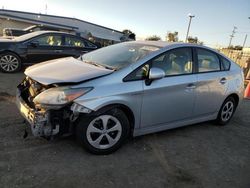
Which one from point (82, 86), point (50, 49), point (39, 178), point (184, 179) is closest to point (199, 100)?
point (184, 179)

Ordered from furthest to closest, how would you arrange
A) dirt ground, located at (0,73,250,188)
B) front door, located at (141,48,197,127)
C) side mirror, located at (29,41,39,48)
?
side mirror, located at (29,41,39,48), front door, located at (141,48,197,127), dirt ground, located at (0,73,250,188)

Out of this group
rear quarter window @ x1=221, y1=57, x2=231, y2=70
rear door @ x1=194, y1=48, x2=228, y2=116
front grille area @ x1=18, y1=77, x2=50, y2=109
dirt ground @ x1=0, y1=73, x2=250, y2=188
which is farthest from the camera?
rear quarter window @ x1=221, y1=57, x2=231, y2=70

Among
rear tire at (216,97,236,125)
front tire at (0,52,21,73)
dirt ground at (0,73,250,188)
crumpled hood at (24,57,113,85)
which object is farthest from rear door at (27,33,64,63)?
rear tire at (216,97,236,125)

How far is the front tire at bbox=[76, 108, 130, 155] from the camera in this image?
3.81 metres

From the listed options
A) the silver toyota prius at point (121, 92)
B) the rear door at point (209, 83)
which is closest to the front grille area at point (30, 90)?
the silver toyota prius at point (121, 92)

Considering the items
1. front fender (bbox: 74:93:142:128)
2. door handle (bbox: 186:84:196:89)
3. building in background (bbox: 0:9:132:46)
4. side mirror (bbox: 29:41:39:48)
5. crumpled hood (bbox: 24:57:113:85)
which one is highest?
crumpled hood (bbox: 24:57:113:85)

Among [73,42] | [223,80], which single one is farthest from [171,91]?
[73,42]

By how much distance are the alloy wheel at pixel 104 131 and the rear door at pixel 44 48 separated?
635 centimetres

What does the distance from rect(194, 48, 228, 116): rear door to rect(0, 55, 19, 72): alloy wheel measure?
620 centimetres

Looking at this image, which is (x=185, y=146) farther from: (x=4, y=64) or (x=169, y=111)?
(x=4, y=64)

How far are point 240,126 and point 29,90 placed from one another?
14.0 feet

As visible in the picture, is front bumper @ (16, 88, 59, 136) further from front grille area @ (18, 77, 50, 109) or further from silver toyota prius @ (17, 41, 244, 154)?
front grille area @ (18, 77, 50, 109)

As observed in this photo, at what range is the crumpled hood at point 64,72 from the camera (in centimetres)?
383

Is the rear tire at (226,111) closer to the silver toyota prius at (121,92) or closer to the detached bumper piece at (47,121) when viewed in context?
the silver toyota prius at (121,92)
